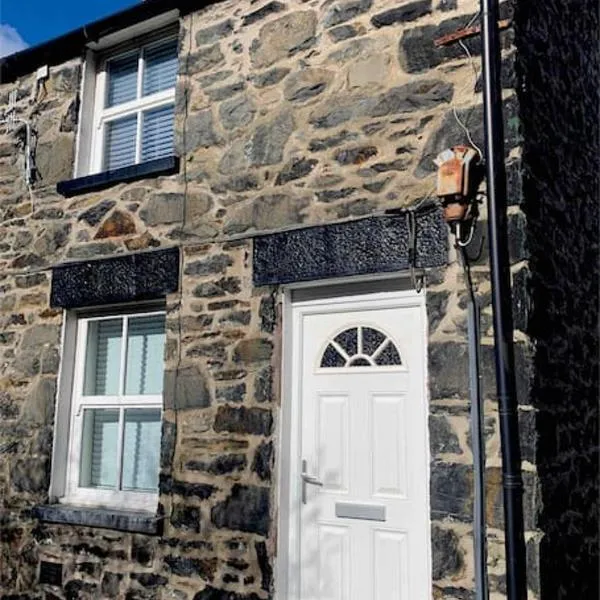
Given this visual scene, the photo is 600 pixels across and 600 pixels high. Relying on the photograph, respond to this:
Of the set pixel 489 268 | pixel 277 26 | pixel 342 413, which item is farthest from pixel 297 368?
pixel 277 26

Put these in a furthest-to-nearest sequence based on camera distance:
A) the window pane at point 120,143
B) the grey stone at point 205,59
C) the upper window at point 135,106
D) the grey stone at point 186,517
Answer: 1. the window pane at point 120,143
2. the upper window at point 135,106
3. the grey stone at point 205,59
4. the grey stone at point 186,517

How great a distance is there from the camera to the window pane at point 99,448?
5.18 m

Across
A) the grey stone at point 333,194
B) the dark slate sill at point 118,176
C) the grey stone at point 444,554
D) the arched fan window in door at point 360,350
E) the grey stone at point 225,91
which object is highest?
the grey stone at point 225,91

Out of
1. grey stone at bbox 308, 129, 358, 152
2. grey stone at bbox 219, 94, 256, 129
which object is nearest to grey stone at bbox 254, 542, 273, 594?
grey stone at bbox 308, 129, 358, 152

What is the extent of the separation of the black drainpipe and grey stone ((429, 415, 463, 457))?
306 mm

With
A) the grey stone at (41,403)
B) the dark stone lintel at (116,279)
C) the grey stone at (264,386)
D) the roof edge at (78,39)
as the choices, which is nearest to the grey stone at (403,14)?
the roof edge at (78,39)

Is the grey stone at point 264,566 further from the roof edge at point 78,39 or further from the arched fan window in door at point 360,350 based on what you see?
the roof edge at point 78,39

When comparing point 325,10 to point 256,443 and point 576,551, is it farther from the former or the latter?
point 576,551

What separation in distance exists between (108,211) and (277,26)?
1.97m

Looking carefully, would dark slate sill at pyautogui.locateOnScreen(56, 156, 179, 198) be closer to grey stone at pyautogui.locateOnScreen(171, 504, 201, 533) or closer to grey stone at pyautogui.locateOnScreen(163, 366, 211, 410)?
grey stone at pyautogui.locateOnScreen(163, 366, 211, 410)

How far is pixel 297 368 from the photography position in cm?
444

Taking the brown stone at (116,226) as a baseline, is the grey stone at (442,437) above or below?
below

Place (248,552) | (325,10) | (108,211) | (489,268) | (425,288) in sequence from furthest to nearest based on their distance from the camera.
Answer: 1. (108,211)
2. (325,10)
3. (248,552)
4. (425,288)
5. (489,268)

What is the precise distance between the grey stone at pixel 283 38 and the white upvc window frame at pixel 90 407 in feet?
6.79
